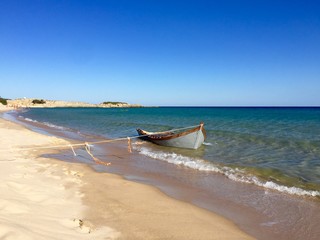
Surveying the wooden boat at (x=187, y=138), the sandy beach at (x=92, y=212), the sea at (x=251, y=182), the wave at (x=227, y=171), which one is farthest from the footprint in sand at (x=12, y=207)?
the wooden boat at (x=187, y=138)

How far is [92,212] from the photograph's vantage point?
5500 mm

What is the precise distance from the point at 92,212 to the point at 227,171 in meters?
6.37

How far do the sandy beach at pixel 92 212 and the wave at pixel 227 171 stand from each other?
3339 mm

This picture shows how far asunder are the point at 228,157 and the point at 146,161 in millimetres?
4101

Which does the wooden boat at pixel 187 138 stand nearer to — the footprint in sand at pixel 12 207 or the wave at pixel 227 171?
the wave at pixel 227 171

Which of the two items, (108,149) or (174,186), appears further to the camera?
(108,149)

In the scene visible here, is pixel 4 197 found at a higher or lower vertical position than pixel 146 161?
higher

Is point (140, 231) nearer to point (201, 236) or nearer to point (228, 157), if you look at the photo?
point (201, 236)

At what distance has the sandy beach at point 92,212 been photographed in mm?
4352

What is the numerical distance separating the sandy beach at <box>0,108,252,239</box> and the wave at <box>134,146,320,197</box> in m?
3.34

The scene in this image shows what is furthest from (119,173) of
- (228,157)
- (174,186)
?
(228,157)

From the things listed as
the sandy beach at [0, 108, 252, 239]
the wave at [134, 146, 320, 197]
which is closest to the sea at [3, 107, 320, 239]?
the wave at [134, 146, 320, 197]

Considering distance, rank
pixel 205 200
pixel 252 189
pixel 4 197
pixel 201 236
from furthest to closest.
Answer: pixel 252 189
pixel 205 200
pixel 4 197
pixel 201 236

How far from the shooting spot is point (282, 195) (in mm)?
7797
